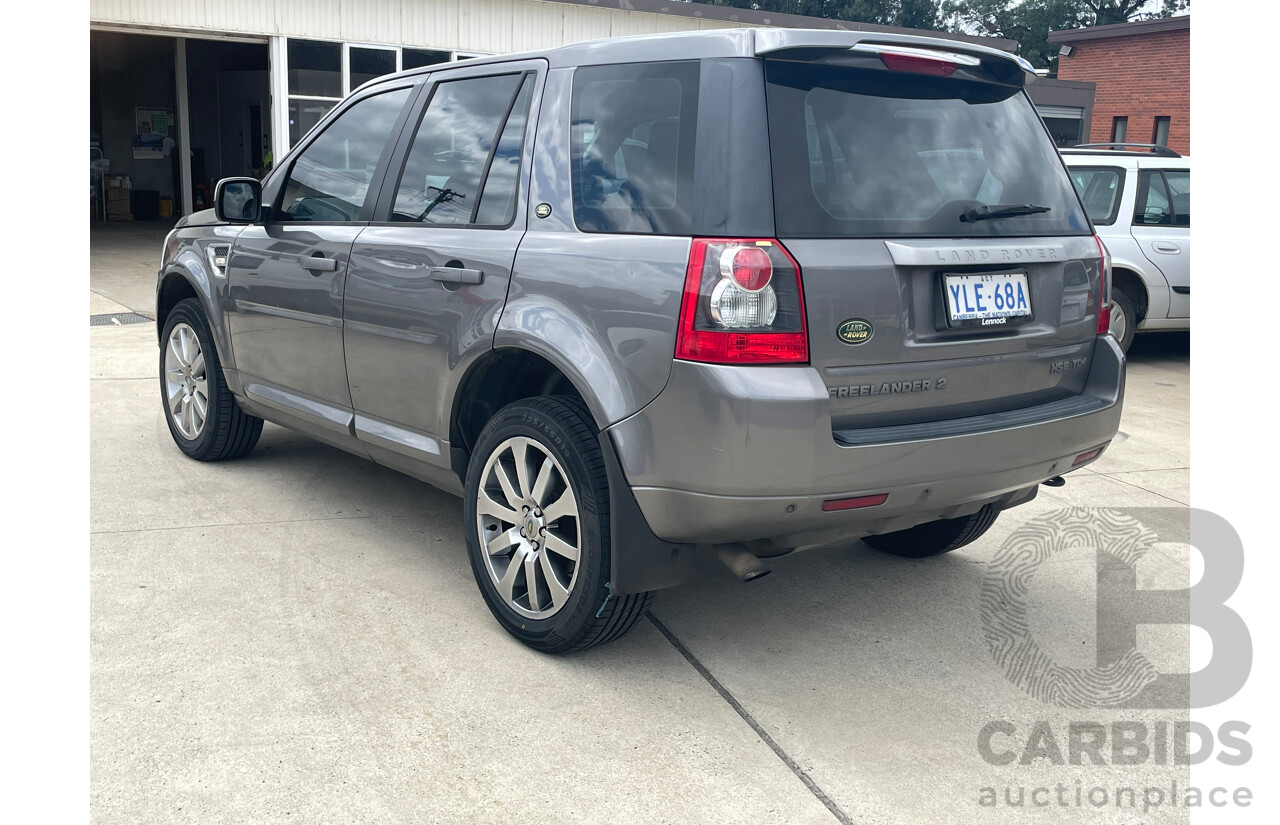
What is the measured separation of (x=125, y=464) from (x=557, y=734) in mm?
3426

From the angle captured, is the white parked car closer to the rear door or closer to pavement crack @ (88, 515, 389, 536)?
the rear door

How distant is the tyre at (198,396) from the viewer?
5230 millimetres

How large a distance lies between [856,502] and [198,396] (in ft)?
12.2

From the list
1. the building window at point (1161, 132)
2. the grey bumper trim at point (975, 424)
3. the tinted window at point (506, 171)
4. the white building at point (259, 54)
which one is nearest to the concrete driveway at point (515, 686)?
the grey bumper trim at point (975, 424)

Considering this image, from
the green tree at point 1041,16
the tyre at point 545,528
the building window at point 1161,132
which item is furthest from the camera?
the green tree at point 1041,16

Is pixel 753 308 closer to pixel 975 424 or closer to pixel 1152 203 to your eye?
pixel 975 424

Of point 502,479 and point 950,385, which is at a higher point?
point 950,385

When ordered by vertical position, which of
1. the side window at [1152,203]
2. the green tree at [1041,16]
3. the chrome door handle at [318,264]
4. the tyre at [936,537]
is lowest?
the tyre at [936,537]

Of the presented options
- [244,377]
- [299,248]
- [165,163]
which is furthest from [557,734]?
[165,163]

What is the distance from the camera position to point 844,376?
9.43 ft

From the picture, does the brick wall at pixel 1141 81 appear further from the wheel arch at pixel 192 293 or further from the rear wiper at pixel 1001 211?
the rear wiper at pixel 1001 211

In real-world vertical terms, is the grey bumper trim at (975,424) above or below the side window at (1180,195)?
below

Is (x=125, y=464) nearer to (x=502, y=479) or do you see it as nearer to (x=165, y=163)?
(x=502, y=479)

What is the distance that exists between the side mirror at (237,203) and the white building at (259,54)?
8187 millimetres
